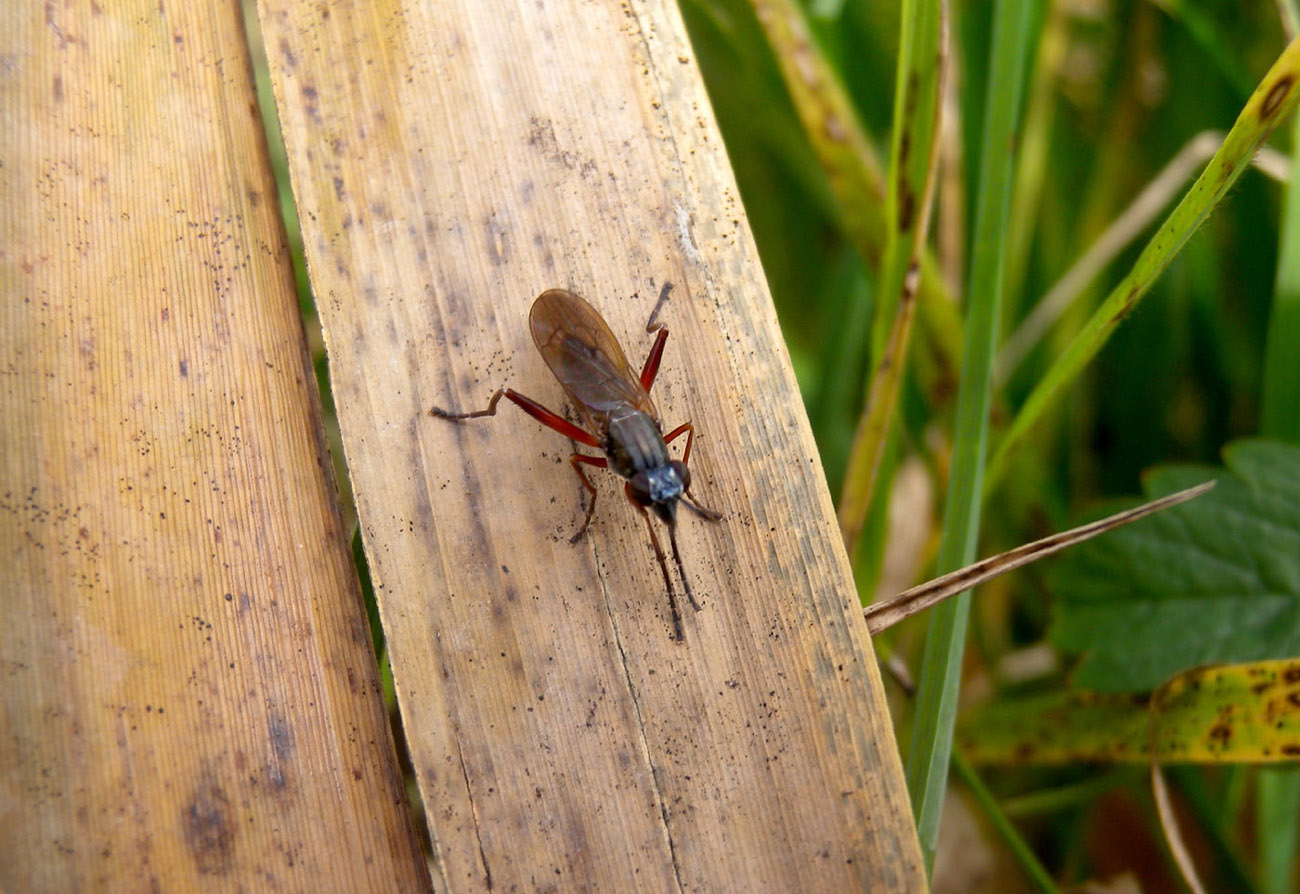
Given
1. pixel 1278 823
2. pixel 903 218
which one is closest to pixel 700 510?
pixel 903 218

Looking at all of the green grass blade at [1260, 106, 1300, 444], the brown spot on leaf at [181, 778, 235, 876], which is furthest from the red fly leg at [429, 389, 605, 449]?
the green grass blade at [1260, 106, 1300, 444]

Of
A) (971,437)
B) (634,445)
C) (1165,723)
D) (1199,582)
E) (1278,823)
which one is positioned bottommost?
(1278,823)

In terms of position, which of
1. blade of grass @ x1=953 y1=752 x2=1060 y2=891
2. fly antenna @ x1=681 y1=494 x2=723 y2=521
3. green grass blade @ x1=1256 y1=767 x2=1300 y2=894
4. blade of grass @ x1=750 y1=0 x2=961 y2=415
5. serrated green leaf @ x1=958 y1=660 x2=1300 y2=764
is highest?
blade of grass @ x1=750 y1=0 x2=961 y2=415

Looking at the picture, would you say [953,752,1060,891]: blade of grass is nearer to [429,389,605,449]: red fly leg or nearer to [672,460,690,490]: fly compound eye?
[672,460,690,490]: fly compound eye

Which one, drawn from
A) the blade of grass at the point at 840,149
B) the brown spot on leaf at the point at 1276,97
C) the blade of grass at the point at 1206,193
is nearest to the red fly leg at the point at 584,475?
the blade of grass at the point at 840,149

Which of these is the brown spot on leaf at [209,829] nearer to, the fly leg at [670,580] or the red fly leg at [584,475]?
the red fly leg at [584,475]

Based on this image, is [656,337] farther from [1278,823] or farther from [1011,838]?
[1278,823]

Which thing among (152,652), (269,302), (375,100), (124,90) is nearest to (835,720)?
(152,652)
